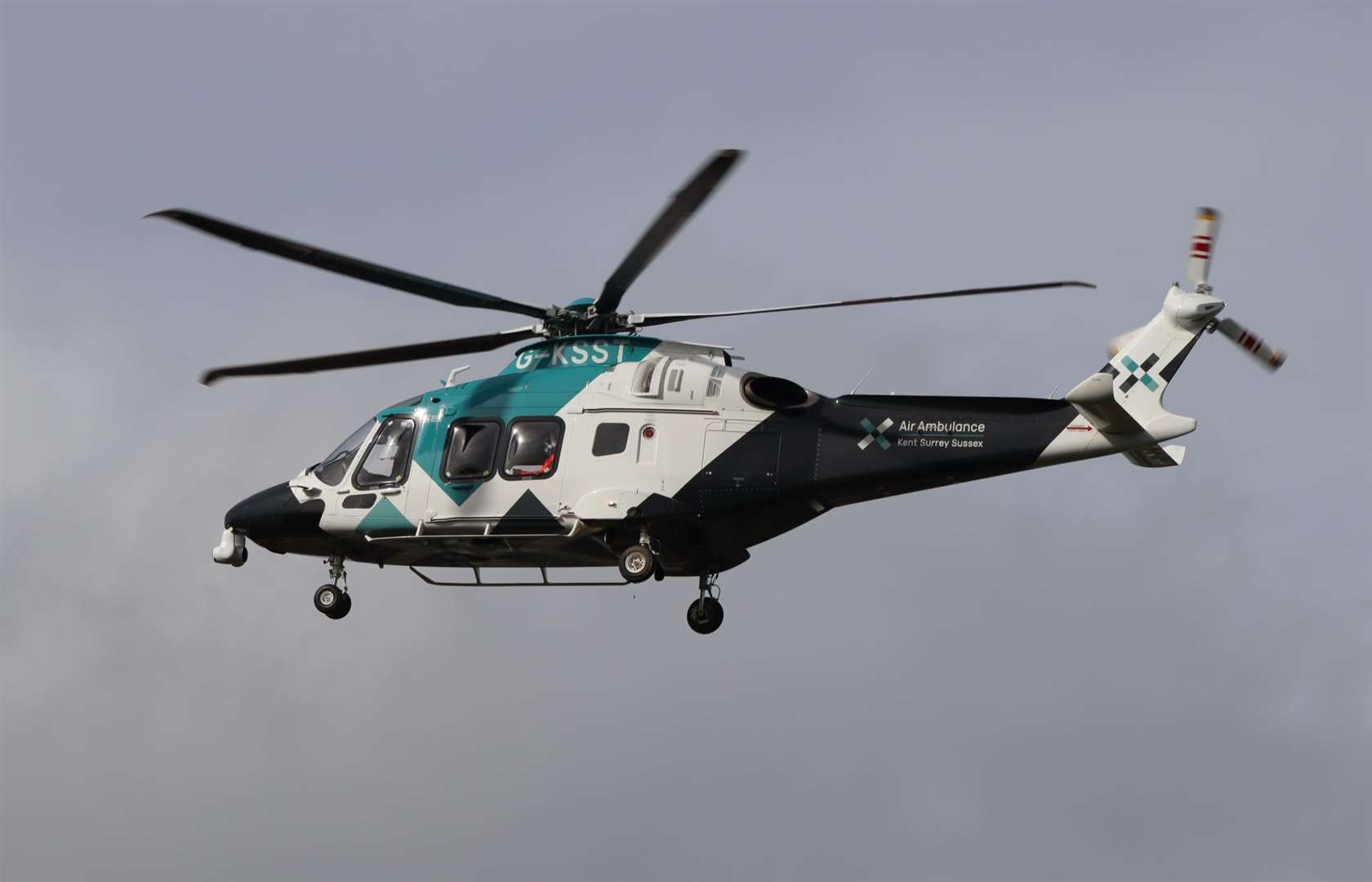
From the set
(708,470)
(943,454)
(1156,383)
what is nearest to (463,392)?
(708,470)

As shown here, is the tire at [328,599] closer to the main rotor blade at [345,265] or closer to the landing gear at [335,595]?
the landing gear at [335,595]

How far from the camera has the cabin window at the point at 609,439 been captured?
93.0 feet

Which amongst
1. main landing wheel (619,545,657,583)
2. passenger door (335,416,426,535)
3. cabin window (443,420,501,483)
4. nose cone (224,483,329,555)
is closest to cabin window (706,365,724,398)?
main landing wheel (619,545,657,583)

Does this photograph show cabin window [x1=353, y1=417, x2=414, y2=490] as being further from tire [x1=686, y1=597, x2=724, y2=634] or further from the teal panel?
tire [x1=686, y1=597, x2=724, y2=634]

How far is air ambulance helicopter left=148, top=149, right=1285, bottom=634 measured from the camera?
26.9 m

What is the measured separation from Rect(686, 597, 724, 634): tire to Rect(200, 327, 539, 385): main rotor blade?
15.5 ft

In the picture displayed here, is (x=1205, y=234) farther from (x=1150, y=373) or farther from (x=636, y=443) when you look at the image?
(x=636, y=443)

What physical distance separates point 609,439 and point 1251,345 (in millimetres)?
8952

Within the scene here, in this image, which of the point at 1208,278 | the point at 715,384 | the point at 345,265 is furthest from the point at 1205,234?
the point at 345,265

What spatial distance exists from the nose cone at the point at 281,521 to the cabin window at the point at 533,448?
338cm

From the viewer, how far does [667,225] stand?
84.4 feet

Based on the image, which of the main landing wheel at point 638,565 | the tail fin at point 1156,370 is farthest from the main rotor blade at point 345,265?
the tail fin at point 1156,370

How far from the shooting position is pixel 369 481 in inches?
1179

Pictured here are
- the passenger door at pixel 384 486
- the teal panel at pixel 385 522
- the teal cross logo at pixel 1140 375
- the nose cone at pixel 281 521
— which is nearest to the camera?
the teal cross logo at pixel 1140 375
